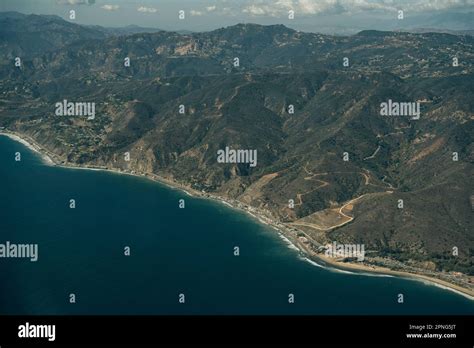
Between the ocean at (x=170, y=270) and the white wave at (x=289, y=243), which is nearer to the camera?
the ocean at (x=170, y=270)

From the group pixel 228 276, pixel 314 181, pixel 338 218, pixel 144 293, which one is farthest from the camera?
pixel 314 181

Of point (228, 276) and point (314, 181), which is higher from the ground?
point (314, 181)

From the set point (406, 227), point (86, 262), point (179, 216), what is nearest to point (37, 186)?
point (179, 216)

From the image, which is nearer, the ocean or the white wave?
the ocean

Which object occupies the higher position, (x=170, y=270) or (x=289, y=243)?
(x=289, y=243)

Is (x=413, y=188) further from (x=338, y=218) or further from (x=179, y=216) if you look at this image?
(x=179, y=216)

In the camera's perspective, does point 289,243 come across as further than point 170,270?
Yes

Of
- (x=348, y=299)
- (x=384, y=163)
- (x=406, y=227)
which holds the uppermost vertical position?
(x=384, y=163)

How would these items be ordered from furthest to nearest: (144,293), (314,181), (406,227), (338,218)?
(314,181) → (338,218) → (406,227) → (144,293)
